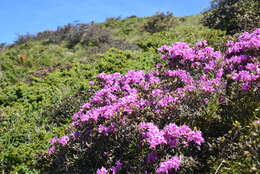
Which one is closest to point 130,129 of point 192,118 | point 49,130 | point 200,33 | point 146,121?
point 146,121

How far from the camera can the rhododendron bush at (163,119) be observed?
3424 millimetres

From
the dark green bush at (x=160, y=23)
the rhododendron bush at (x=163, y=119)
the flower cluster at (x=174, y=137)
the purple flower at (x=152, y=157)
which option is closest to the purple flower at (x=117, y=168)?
the rhododendron bush at (x=163, y=119)

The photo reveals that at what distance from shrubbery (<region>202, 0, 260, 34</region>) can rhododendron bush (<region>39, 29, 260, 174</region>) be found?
5.80 metres

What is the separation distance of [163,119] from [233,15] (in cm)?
893

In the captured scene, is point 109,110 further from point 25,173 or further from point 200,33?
point 200,33

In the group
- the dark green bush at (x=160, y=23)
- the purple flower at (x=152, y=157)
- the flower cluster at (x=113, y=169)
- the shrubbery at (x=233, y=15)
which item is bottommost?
→ the flower cluster at (x=113, y=169)

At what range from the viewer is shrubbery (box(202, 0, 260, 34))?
10445 millimetres

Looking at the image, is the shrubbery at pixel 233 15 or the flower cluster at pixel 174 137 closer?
the flower cluster at pixel 174 137

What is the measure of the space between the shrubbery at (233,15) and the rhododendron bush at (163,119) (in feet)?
19.0

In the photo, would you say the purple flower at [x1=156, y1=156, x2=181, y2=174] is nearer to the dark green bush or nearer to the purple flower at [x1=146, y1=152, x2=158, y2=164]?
the purple flower at [x1=146, y1=152, x2=158, y2=164]

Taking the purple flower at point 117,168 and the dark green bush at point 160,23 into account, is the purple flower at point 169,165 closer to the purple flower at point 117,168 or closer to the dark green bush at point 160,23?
the purple flower at point 117,168

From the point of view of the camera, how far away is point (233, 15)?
1163 cm

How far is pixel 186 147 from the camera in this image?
340 cm

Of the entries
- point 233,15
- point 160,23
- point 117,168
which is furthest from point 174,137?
point 160,23
